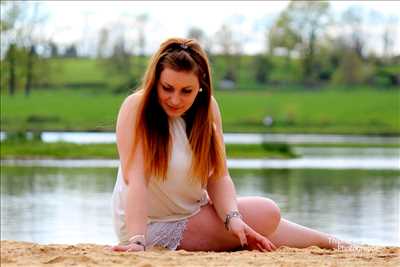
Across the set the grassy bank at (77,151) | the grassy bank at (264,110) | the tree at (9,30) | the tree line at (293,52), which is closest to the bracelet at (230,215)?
the grassy bank at (77,151)

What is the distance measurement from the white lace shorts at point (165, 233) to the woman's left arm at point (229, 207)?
0.21 meters

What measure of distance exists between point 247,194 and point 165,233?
8285mm

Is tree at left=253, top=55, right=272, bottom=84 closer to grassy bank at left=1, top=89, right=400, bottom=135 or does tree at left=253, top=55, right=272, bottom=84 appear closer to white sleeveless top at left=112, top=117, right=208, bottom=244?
grassy bank at left=1, top=89, right=400, bottom=135

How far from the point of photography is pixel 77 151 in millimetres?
27109

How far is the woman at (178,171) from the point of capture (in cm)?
586

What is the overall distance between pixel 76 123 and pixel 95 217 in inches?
1719

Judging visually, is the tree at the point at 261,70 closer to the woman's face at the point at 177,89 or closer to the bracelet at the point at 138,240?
the woman's face at the point at 177,89

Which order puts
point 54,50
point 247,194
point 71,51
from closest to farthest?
1. point 247,194
2. point 54,50
3. point 71,51

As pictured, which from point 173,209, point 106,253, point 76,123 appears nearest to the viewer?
point 106,253

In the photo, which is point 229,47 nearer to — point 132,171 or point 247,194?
point 247,194

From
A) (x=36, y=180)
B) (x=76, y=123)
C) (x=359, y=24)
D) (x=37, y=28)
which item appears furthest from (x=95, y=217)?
(x=359, y=24)

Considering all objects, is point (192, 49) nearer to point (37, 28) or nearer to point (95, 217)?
point (95, 217)

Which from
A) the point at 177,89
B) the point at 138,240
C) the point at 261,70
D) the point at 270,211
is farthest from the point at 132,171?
the point at 261,70

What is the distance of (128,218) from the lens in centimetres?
585
